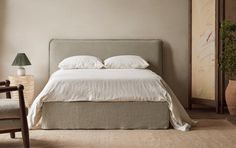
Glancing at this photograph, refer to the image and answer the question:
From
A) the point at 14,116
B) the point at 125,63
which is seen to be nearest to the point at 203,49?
the point at 125,63

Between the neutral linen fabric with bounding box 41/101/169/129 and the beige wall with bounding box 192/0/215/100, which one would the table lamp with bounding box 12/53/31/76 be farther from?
the beige wall with bounding box 192/0/215/100

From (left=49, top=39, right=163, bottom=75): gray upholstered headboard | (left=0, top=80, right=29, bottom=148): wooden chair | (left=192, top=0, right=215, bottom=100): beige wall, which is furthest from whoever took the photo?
(left=49, top=39, right=163, bottom=75): gray upholstered headboard

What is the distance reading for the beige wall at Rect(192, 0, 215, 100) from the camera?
234 inches

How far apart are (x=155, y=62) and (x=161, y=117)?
5.58ft

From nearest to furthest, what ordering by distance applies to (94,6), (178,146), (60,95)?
(178,146)
(60,95)
(94,6)

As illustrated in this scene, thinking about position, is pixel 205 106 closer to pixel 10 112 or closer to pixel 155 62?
pixel 155 62

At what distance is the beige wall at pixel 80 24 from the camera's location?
6.43 m

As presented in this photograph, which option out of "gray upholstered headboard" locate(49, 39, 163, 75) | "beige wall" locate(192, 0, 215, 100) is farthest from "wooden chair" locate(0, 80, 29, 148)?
"beige wall" locate(192, 0, 215, 100)

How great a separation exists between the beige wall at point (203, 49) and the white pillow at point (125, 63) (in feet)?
2.57

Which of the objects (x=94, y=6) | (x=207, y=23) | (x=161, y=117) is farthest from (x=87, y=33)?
(x=161, y=117)

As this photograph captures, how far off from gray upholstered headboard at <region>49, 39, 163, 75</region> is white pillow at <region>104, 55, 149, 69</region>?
37 cm

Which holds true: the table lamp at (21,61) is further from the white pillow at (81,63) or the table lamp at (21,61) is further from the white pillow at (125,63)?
the white pillow at (125,63)

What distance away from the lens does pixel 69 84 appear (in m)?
A: 4.75

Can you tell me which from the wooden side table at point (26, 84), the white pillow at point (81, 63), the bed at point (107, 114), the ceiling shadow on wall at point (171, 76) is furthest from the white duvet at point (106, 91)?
the ceiling shadow on wall at point (171, 76)
